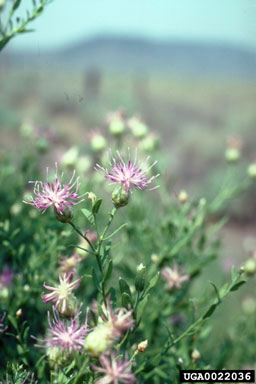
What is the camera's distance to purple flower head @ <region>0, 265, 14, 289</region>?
1707mm

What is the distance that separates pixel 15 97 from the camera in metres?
17.5

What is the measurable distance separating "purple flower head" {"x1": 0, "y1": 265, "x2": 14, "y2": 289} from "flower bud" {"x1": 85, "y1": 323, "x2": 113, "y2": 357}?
84 cm

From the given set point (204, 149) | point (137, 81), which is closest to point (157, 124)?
point (204, 149)

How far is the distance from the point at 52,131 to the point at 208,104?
26.1 meters

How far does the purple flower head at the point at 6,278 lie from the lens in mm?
1707

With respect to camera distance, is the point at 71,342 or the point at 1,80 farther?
the point at 1,80

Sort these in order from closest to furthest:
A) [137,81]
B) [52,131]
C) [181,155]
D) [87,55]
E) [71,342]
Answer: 1. [71,342]
2. [52,131]
3. [181,155]
4. [137,81]
5. [87,55]

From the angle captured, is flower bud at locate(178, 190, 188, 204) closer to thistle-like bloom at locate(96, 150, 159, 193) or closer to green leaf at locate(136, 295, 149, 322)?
thistle-like bloom at locate(96, 150, 159, 193)

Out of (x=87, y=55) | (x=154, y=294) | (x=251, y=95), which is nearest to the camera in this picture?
(x=154, y=294)

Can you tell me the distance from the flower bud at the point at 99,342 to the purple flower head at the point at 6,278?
84 cm

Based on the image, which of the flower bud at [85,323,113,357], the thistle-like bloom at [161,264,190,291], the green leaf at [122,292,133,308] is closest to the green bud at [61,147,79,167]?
the thistle-like bloom at [161,264,190,291]

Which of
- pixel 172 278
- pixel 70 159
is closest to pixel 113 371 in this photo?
pixel 172 278

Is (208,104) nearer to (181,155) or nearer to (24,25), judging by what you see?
(181,155)

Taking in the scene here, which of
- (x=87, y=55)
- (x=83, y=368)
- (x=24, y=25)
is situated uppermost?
(x=87, y=55)
